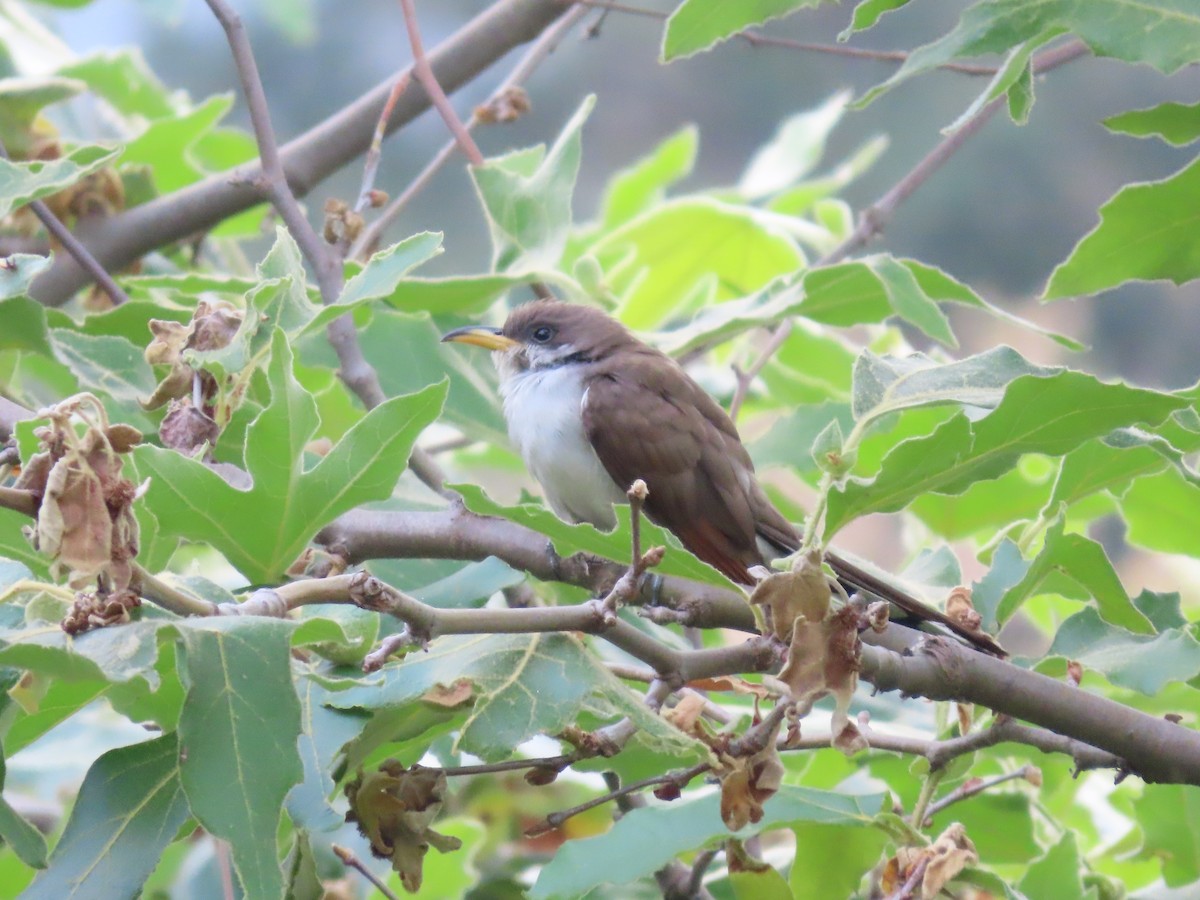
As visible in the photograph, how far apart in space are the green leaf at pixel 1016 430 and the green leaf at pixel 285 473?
49cm

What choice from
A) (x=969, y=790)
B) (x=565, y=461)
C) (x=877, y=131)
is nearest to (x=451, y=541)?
(x=969, y=790)

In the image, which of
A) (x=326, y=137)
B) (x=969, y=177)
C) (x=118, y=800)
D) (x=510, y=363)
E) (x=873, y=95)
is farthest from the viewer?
(x=969, y=177)

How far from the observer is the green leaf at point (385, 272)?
1.70 meters

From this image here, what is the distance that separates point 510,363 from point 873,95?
6.65 feet

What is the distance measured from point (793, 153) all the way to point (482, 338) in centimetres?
114

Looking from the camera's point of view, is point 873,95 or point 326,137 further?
point 326,137

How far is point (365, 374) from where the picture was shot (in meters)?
2.25

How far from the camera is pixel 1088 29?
5.59 feet

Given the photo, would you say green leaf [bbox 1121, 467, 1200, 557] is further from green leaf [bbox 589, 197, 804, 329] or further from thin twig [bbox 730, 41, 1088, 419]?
green leaf [bbox 589, 197, 804, 329]

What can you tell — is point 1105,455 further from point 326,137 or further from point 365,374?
point 326,137

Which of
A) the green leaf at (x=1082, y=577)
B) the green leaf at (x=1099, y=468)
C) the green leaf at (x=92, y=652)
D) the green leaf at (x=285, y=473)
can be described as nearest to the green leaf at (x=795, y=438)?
the green leaf at (x=1099, y=468)

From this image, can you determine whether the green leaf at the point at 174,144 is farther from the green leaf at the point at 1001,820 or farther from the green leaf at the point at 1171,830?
the green leaf at the point at 1171,830

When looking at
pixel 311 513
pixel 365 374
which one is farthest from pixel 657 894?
pixel 365 374

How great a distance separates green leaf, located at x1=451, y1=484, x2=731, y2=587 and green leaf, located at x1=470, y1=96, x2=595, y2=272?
1112 millimetres
